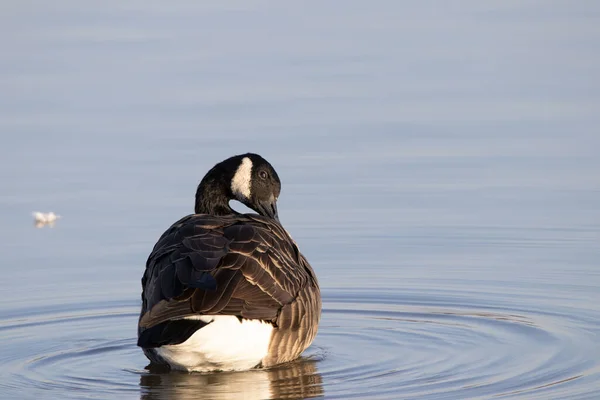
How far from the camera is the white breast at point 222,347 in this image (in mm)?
8602

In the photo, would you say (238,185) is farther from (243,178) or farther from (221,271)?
(221,271)

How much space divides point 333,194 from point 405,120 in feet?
8.04

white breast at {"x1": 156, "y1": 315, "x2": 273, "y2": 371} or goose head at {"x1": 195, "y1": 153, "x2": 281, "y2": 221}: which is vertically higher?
goose head at {"x1": 195, "y1": 153, "x2": 281, "y2": 221}

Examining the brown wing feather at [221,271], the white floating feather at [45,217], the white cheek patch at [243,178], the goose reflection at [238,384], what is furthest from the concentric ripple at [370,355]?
the white floating feather at [45,217]

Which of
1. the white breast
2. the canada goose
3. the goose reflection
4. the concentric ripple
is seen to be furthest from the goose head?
the white breast

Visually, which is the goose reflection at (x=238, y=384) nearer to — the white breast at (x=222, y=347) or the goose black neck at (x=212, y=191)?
the white breast at (x=222, y=347)

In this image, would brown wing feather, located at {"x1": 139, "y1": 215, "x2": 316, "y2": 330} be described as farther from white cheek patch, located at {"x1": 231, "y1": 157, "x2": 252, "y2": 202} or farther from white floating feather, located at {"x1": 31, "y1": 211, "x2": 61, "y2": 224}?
white floating feather, located at {"x1": 31, "y1": 211, "x2": 61, "y2": 224}

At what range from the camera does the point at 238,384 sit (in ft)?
29.5

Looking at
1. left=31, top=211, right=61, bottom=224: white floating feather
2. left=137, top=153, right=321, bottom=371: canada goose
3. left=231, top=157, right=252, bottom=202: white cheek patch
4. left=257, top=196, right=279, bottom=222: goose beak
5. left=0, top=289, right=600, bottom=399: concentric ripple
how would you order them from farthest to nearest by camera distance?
left=31, top=211, right=61, bottom=224: white floating feather, left=257, top=196, right=279, bottom=222: goose beak, left=231, top=157, right=252, bottom=202: white cheek patch, left=0, top=289, right=600, bottom=399: concentric ripple, left=137, top=153, right=321, bottom=371: canada goose

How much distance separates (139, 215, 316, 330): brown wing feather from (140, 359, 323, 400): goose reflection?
47cm

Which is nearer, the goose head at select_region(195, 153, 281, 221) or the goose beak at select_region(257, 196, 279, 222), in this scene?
the goose head at select_region(195, 153, 281, 221)

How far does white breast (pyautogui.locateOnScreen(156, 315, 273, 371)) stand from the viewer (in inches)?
339

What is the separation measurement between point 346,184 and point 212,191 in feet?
10.0

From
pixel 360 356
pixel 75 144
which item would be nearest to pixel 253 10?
pixel 75 144
